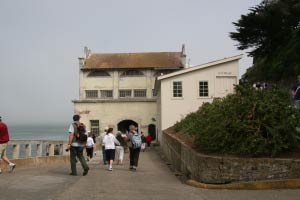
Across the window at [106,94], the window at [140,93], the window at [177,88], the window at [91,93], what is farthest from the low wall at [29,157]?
the window at [140,93]

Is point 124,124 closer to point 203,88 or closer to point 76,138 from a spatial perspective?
point 203,88

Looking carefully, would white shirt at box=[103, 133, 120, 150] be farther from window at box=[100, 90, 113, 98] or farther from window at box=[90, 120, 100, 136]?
window at box=[100, 90, 113, 98]

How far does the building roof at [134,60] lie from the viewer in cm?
5659

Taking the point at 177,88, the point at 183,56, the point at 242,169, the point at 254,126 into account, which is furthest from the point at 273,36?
the point at 183,56

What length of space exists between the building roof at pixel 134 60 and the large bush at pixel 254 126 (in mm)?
43315

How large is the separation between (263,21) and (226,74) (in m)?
9.81

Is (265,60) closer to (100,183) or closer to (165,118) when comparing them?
(165,118)

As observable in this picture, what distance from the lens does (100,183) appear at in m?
12.1

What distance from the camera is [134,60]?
190 ft

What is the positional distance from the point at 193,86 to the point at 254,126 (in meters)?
24.1

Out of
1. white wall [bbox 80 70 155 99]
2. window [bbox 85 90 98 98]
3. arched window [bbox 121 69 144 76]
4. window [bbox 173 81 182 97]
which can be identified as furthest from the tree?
window [bbox 85 90 98 98]

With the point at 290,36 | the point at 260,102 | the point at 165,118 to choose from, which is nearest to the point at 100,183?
the point at 260,102

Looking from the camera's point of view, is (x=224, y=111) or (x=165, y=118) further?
(x=165, y=118)

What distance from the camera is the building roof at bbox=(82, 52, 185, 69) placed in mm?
56594
